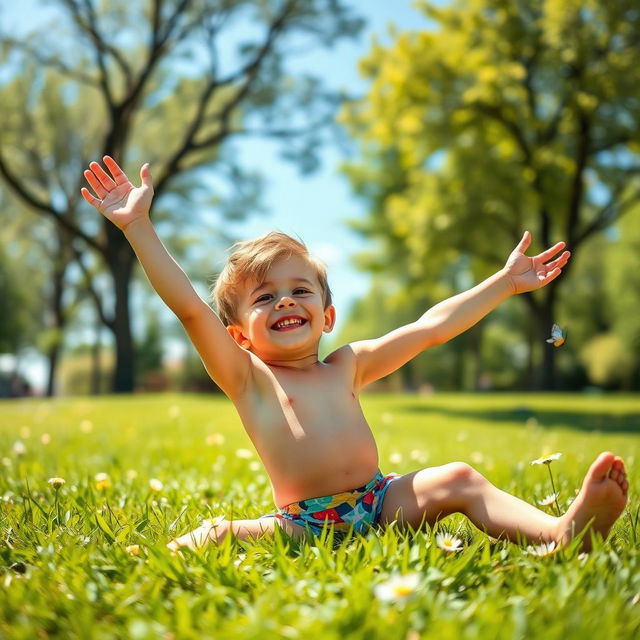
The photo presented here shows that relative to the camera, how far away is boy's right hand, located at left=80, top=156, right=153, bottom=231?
2.13m

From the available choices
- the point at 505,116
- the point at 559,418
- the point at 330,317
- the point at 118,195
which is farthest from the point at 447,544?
the point at 505,116

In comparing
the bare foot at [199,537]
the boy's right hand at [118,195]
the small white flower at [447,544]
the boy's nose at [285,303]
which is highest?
the boy's right hand at [118,195]

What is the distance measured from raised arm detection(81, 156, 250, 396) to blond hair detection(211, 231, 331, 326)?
281mm

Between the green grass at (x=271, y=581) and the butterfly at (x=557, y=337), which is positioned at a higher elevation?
the butterfly at (x=557, y=337)

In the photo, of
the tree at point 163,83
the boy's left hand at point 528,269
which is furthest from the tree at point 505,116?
the boy's left hand at point 528,269

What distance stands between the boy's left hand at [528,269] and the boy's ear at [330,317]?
0.67 meters

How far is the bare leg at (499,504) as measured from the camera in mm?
1812

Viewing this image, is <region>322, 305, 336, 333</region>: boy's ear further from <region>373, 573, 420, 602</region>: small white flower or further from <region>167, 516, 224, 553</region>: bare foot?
<region>373, 573, 420, 602</region>: small white flower

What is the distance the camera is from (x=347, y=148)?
59.9 feet

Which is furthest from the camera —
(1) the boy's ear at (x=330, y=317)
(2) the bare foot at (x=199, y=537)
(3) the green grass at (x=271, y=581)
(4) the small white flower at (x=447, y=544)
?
(1) the boy's ear at (x=330, y=317)

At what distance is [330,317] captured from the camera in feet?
8.34

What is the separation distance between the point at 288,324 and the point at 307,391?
0.77ft

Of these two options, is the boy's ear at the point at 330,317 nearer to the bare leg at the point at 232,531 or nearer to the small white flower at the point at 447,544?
the bare leg at the point at 232,531

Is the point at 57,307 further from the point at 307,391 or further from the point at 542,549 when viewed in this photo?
the point at 542,549
